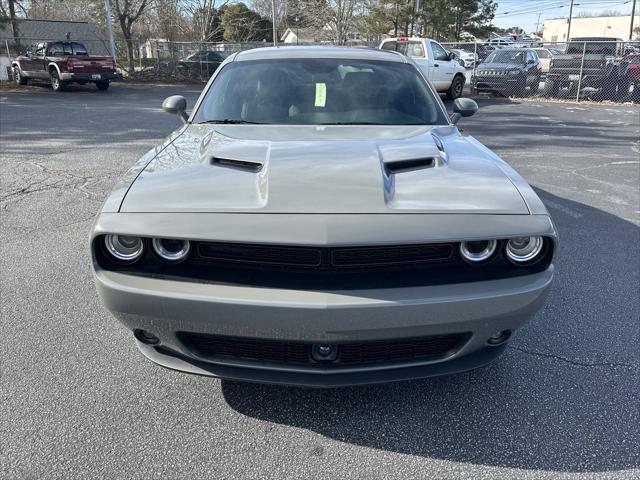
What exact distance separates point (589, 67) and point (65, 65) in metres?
18.1

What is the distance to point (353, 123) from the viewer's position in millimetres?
3236

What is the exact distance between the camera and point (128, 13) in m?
27.2

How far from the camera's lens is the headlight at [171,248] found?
80.1 inches

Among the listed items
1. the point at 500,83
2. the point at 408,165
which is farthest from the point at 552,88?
the point at 408,165

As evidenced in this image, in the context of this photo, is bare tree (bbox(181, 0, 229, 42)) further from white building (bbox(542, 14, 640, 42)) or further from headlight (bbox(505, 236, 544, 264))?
white building (bbox(542, 14, 640, 42))

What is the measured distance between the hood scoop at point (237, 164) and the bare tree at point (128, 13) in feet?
86.8

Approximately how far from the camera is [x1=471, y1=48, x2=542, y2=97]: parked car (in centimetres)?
1677

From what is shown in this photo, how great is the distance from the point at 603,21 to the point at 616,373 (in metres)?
97.4

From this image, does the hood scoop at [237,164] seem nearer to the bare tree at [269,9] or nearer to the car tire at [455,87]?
the car tire at [455,87]

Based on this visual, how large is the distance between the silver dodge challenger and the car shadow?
0.35m

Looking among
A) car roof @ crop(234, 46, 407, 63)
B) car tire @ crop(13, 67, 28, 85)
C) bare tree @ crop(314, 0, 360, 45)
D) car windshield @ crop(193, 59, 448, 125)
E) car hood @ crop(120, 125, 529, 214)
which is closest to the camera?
car hood @ crop(120, 125, 529, 214)

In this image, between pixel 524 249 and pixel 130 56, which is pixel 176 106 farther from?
pixel 130 56

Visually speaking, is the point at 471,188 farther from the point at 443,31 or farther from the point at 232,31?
the point at 232,31

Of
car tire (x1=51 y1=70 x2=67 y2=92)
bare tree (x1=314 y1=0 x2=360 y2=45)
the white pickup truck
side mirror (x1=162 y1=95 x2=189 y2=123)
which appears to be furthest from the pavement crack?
bare tree (x1=314 y1=0 x2=360 y2=45)
